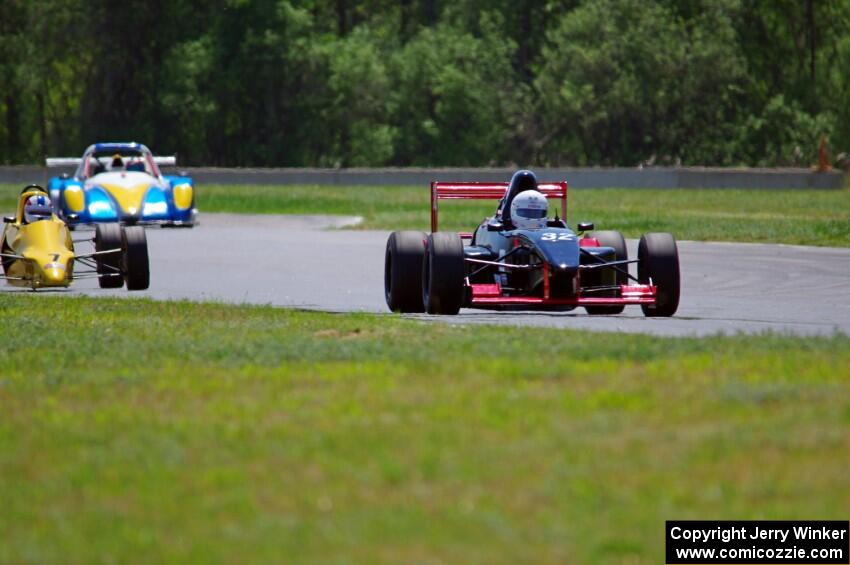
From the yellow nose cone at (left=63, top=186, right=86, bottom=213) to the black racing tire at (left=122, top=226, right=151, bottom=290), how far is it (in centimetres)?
1025

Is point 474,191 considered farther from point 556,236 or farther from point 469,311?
point 556,236

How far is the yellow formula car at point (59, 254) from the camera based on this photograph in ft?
60.0

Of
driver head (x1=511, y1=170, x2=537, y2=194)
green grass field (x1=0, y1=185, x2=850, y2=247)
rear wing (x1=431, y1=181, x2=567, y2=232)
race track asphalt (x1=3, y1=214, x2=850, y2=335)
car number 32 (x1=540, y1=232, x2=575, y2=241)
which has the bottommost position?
green grass field (x1=0, y1=185, x2=850, y2=247)

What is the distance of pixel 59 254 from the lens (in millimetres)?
18453

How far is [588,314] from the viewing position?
52.3 ft

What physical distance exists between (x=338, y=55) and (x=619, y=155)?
11.4 metres

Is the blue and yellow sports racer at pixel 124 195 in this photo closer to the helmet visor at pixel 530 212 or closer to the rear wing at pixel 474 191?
the rear wing at pixel 474 191

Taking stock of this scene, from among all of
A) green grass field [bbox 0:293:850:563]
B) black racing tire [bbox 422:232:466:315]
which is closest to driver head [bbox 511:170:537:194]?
black racing tire [bbox 422:232:466:315]

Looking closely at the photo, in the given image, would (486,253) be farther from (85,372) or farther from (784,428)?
(784,428)

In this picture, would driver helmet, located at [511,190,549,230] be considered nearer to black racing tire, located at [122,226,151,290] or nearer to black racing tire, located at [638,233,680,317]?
black racing tire, located at [638,233,680,317]

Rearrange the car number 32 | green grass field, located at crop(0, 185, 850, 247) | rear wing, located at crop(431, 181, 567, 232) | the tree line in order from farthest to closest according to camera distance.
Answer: the tree line, green grass field, located at crop(0, 185, 850, 247), rear wing, located at crop(431, 181, 567, 232), the car number 32

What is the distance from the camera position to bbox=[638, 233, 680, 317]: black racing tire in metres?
14.9

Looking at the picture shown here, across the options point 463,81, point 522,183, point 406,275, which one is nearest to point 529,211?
point 522,183

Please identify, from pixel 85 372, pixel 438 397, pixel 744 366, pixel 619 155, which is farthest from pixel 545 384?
pixel 619 155
